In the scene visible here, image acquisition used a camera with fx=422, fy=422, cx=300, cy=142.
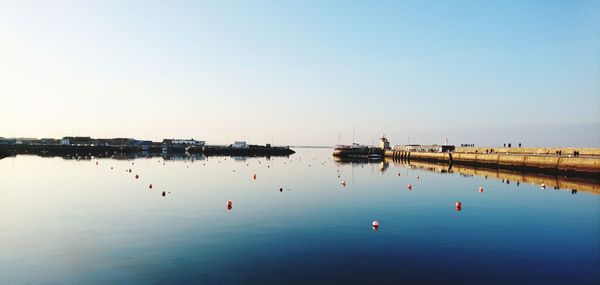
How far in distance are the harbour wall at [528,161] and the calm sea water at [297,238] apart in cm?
2060

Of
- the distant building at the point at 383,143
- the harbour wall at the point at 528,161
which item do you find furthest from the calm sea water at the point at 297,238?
the distant building at the point at 383,143

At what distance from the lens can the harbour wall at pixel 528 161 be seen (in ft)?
196

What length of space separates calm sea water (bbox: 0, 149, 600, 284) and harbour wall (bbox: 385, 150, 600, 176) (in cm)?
2060

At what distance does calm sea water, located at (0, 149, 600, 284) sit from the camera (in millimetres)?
16469

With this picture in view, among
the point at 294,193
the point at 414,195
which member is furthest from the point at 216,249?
the point at 414,195

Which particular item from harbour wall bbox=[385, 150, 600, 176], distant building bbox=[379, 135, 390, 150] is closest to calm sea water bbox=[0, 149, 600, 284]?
harbour wall bbox=[385, 150, 600, 176]

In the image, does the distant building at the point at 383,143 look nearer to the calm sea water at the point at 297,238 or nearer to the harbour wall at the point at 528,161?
the harbour wall at the point at 528,161

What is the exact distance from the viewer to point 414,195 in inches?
1736

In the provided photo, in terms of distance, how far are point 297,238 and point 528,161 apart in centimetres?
6365

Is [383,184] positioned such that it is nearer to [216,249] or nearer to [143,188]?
[143,188]

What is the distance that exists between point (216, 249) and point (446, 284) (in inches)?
418

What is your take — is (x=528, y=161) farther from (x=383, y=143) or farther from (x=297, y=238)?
(x=383, y=143)

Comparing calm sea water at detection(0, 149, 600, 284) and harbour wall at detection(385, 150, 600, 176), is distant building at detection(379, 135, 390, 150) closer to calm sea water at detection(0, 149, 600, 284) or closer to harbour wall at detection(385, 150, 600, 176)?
harbour wall at detection(385, 150, 600, 176)

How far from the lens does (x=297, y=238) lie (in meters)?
23.1
